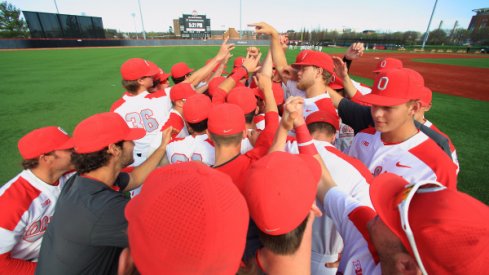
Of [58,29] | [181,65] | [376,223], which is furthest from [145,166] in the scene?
[58,29]

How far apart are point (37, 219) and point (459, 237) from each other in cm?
297

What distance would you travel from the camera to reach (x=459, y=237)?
0.88 metres

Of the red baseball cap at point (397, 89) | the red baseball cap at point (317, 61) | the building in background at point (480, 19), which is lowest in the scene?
the red baseball cap at point (397, 89)

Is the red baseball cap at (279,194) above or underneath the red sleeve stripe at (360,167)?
above

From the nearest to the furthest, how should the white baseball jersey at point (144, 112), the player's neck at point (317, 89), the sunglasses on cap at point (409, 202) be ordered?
1. the sunglasses on cap at point (409, 202)
2. the player's neck at point (317, 89)
3. the white baseball jersey at point (144, 112)

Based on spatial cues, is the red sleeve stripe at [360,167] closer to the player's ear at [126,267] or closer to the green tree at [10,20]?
the player's ear at [126,267]

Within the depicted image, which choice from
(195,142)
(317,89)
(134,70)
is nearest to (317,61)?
(317,89)

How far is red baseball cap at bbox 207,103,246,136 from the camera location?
210 centimetres

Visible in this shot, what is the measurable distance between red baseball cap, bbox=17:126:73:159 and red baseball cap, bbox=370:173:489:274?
8.25 feet

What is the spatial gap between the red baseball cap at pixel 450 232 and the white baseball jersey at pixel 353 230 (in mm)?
439

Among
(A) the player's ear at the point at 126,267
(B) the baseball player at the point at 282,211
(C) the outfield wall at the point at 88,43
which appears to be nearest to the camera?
(B) the baseball player at the point at 282,211

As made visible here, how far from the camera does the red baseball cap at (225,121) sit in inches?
82.5

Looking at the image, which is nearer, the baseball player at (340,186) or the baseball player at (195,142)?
the baseball player at (340,186)

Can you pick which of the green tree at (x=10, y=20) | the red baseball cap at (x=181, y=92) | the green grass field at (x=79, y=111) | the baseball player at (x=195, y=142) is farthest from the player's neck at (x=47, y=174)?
the green tree at (x=10, y=20)
